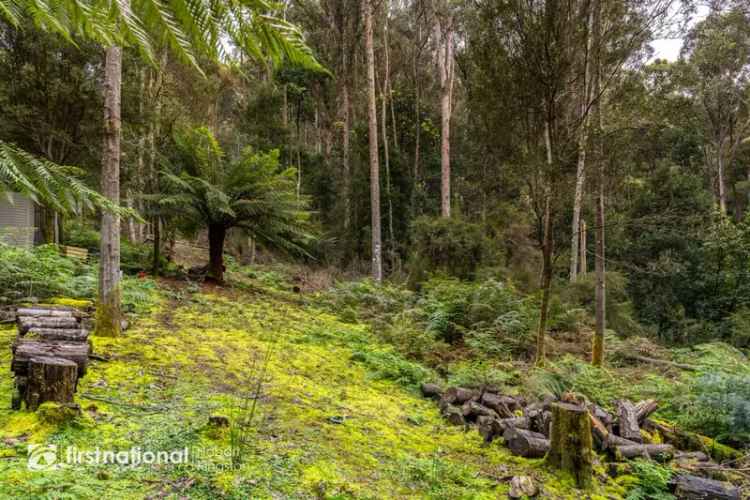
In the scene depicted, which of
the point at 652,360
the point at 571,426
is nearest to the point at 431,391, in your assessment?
the point at 571,426

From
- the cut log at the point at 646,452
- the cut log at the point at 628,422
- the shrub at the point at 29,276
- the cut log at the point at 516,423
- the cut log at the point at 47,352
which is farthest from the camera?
the shrub at the point at 29,276

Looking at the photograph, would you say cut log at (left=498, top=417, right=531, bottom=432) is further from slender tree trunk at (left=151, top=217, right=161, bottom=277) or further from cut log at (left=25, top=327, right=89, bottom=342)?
slender tree trunk at (left=151, top=217, right=161, bottom=277)

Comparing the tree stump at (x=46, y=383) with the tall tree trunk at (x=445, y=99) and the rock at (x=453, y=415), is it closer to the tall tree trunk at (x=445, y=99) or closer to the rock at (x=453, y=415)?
the rock at (x=453, y=415)

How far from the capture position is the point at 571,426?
2875 millimetres

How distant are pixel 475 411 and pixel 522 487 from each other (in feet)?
4.12

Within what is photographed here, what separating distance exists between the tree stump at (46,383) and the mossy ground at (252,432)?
0.11m

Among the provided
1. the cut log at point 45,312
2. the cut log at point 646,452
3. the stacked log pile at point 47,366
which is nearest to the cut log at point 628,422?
the cut log at point 646,452

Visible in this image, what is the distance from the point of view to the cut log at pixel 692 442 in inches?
143

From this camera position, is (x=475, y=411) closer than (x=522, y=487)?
No

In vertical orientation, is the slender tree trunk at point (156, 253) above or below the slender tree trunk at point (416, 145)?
below

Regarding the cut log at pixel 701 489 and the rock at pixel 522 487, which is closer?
the rock at pixel 522 487

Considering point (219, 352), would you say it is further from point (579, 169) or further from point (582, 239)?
point (582, 239)

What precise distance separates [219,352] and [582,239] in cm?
1470

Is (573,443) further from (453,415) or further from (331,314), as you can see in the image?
(331,314)
